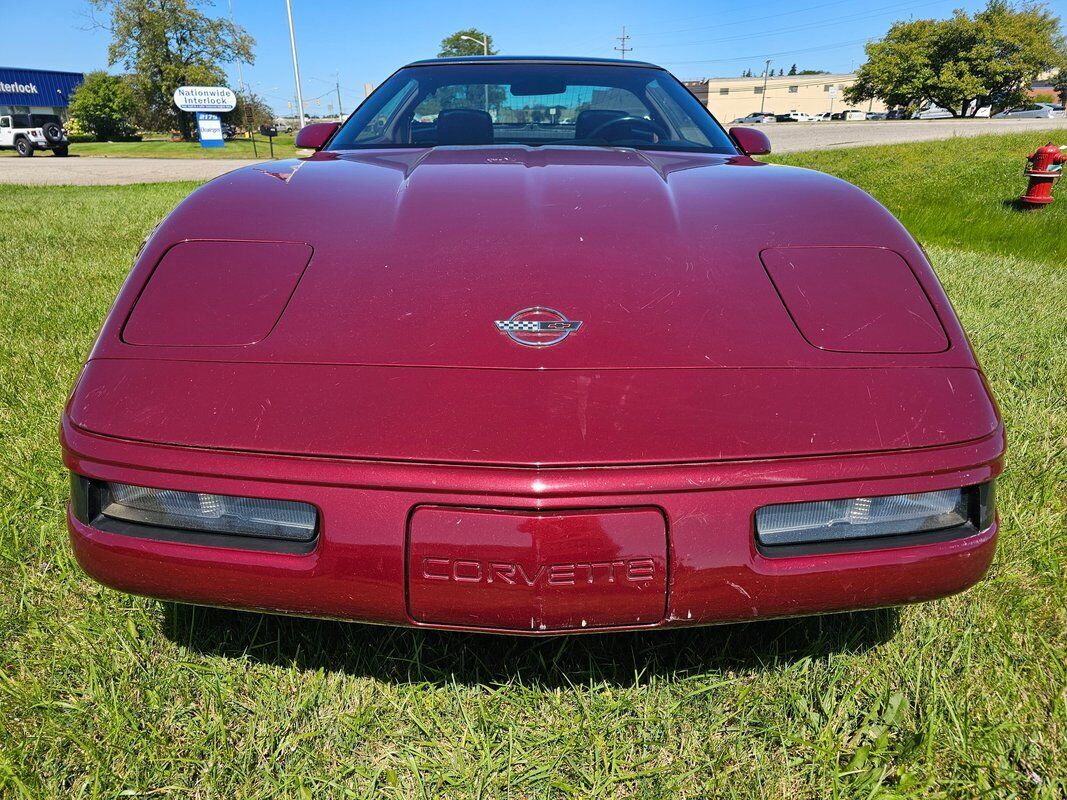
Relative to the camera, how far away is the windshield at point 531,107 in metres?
2.36

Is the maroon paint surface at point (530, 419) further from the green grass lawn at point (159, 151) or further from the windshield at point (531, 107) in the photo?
the green grass lawn at point (159, 151)

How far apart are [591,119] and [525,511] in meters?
1.92

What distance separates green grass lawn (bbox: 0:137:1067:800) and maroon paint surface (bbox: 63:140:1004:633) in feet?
1.18

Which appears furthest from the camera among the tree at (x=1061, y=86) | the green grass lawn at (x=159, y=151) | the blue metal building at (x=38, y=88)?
the tree at (x=1061, y=86)

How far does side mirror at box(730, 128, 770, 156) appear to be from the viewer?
2361mm

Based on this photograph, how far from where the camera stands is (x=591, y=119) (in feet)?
8.35

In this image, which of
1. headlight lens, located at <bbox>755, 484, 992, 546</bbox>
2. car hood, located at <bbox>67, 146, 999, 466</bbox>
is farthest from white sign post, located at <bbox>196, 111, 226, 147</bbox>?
headlight lens, located at <bbox>755, 484, 992, 546</bbox>

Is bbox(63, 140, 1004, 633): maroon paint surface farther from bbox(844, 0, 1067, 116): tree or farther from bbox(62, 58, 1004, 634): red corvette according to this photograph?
bbox(844, 0, 1067, 116): tree

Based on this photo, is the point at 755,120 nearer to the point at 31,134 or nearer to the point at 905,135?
the point at 905,135

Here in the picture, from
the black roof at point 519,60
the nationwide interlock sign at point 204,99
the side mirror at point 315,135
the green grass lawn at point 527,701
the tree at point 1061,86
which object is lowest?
the green grass lawn at point 527,701

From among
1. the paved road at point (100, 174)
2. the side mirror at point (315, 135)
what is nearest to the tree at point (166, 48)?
the paved road at point (100, 174)

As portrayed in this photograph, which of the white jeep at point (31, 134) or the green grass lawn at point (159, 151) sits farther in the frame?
the white jeep at point (31, 134)

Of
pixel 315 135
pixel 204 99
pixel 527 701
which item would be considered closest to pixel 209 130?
pixel 204 99

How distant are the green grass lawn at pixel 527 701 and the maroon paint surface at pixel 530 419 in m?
0.36
